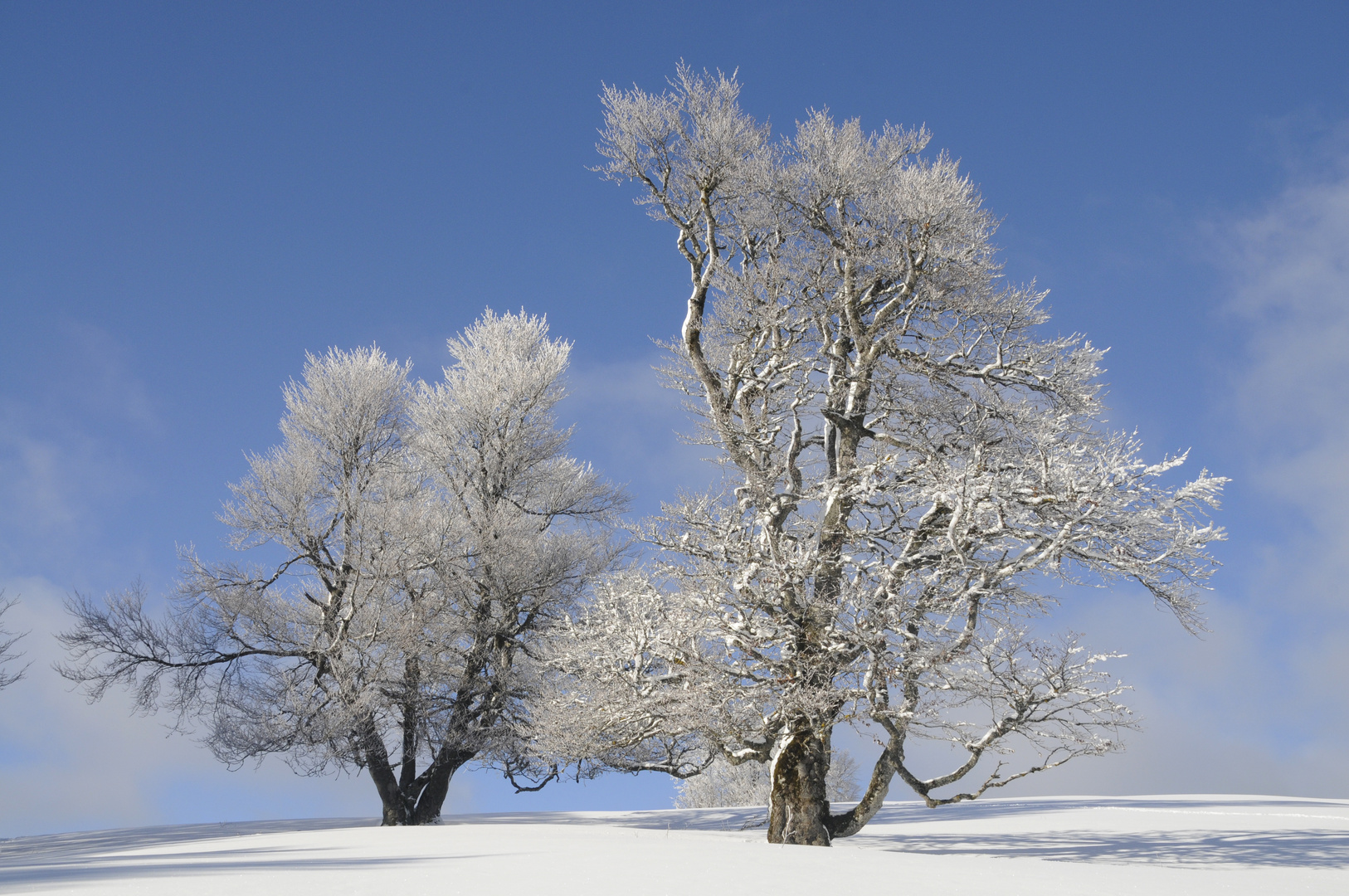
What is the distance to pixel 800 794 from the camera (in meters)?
8.95

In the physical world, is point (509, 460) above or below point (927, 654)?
above

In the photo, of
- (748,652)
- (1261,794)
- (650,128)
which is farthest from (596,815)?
(1261,794)

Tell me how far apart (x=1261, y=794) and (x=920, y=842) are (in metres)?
10.3

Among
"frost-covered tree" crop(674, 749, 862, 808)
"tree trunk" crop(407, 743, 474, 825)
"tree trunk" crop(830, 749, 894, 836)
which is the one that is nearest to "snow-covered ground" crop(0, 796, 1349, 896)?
"tree trunk" crop(830, 749, 894, 836)

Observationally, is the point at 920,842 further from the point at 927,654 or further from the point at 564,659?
the point at 564,659

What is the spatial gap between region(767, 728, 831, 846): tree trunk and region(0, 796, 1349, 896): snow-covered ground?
0.36 m

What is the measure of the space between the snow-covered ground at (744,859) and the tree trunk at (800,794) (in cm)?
36

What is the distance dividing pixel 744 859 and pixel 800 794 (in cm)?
273

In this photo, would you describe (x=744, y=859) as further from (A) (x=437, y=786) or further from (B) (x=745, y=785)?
(B) (x=745, y=785)

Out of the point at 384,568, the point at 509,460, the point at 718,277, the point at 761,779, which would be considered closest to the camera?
the point at 718,277

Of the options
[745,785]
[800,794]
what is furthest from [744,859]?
[745,785]

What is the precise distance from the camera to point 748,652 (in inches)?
344

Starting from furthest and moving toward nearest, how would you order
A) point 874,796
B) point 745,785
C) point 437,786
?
point 745,785
point 437,786
point 874,796

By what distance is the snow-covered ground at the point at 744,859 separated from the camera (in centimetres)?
514
